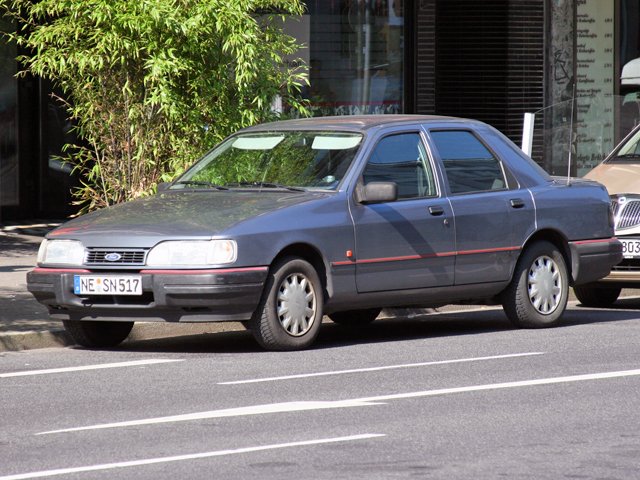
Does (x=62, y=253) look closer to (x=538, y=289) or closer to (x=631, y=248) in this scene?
(x=538, y=289)

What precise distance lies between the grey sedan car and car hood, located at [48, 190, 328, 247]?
13 mm

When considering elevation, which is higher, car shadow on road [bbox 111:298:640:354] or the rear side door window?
the rear side door window

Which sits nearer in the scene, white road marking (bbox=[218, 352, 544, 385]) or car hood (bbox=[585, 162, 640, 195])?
white road marking (bbox=[218, 352, 544, 385])

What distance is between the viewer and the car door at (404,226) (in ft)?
36.0

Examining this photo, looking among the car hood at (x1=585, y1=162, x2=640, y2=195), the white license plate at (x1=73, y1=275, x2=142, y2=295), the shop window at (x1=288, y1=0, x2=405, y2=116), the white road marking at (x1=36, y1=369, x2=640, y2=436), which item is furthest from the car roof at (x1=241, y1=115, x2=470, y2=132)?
the shop window at (x1=288, y1=0, x2=405, y2=116)

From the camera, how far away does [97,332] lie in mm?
11102

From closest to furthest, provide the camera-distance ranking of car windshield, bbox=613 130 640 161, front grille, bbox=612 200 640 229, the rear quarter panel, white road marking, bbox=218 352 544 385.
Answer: white road marking, bbox=218 352 544 385, the rear quarter panel, front grille, bbox=612 200 640 229, car windshield, bbox=613 130 640 161

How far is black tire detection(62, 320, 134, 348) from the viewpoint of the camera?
36.2 feet

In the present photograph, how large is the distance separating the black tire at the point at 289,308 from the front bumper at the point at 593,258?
2.54 metres

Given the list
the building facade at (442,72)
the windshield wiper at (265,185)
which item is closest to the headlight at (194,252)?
the windshield wiper at (265,185)

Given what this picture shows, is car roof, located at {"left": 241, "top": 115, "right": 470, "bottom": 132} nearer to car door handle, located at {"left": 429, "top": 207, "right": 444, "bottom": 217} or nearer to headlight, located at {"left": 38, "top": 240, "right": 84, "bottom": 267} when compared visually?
car door handle, located at {"left": 429, "top": 207, "right": 444, "bottom": 217}

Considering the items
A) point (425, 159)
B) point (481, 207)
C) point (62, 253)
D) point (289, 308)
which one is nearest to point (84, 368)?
point (62, 253)

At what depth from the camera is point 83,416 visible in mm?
8078

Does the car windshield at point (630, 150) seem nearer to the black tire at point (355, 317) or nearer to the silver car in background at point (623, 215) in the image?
the silver car in background at point (623, 215)
